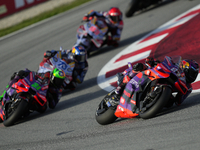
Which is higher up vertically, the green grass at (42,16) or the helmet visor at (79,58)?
the helmet visor at (79,58)

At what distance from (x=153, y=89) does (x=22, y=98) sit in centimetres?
284

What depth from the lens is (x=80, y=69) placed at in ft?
28.5

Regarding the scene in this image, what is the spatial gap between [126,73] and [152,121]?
90 centimetres

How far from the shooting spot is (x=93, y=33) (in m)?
10.5

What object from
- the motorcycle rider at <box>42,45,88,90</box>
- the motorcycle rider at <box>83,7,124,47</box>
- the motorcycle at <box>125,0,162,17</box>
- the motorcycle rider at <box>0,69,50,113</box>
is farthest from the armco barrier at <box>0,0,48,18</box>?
the motorcycle rider at <box>0,69,50,113</box>

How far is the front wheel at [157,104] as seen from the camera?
4547 millimetres

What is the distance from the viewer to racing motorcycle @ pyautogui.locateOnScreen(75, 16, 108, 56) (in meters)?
10.5

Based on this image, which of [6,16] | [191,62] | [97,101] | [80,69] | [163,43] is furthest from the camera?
[6,16]

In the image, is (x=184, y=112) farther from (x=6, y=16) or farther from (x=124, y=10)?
(x=6, y=16)

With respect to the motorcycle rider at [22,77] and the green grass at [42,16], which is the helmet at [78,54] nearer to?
the motorcycle rider at [22,77]

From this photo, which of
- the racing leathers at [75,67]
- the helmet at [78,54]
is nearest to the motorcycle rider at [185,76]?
the racing leathers at [75,67]

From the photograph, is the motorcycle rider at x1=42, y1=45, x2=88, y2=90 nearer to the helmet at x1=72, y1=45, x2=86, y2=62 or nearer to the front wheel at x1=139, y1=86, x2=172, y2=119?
the helmet at x1=72, y1=45, x2=86, y2=62

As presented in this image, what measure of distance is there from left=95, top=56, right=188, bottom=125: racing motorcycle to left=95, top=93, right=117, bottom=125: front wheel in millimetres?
125

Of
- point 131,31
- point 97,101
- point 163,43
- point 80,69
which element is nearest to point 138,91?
point 97,101
